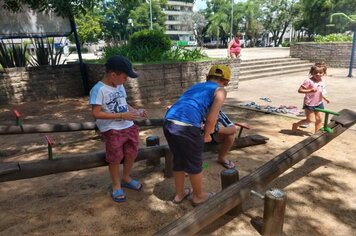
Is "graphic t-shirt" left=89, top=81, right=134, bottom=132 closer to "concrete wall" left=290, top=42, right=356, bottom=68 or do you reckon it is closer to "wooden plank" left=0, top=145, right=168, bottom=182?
"wooden plank" left=0, top=145, right=168, bottom=182

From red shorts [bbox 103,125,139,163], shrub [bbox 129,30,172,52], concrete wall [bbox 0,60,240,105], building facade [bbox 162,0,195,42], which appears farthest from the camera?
building facade [bbox 162,0,195,42]

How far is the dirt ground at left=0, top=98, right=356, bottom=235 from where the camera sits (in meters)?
2.58

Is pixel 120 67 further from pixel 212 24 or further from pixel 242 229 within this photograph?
pixel 212 24

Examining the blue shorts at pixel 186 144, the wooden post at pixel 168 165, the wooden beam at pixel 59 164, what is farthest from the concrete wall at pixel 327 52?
the blue shorts at pixel 186 144

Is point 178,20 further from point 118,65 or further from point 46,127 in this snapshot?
point 118,65

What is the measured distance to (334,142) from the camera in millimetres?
4672

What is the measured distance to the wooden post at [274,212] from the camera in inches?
88.6

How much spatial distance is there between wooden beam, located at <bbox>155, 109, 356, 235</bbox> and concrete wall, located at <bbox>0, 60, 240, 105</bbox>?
5.08 m

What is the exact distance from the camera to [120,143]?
9.07ft

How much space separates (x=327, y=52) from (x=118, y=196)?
15219 millimetres

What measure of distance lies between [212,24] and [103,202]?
60.1m

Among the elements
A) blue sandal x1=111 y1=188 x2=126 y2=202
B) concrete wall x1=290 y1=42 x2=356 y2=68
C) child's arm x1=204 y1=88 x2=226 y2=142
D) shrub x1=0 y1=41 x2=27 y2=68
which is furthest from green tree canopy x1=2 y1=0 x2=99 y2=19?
concrete wall x1=290 y1=42 x2=356 y2=68

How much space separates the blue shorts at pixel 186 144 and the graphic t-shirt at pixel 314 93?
2845 millimetres

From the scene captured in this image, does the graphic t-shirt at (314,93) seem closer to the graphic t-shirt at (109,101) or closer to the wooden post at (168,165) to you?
the wooden post at (168,165)
